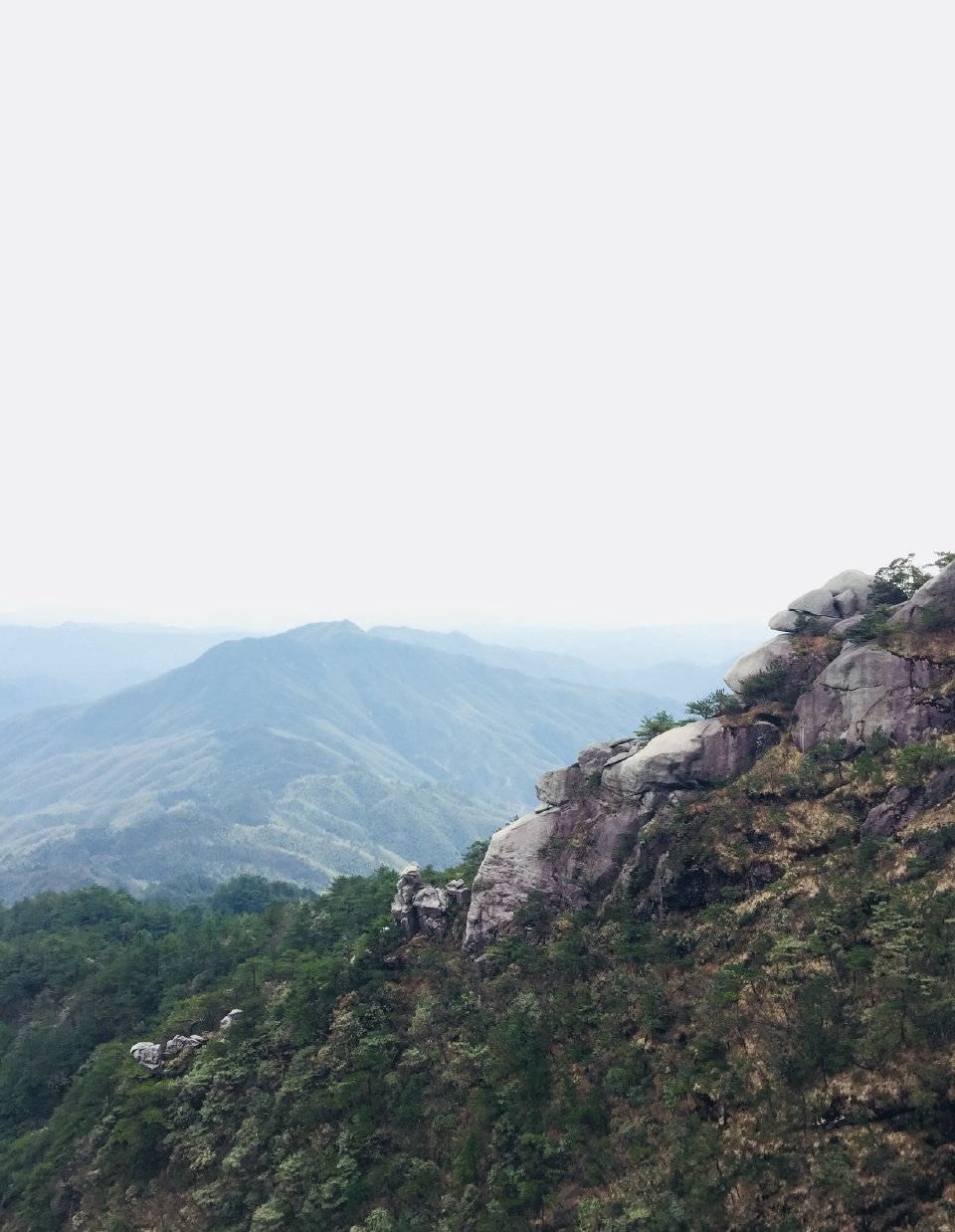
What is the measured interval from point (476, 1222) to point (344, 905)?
27.2 metres

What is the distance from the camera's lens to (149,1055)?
118 feet

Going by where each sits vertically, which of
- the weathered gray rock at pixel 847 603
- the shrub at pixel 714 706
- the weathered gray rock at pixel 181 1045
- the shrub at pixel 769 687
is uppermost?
the weathered gray rock at pixel 847 603

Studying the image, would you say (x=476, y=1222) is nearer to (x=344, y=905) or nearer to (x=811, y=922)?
(x=811, y=922)

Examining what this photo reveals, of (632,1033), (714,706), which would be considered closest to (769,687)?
(714,706)

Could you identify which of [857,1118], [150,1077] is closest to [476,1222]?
[857,1118]

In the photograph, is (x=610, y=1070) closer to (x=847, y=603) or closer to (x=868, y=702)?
(x=868, y=702)

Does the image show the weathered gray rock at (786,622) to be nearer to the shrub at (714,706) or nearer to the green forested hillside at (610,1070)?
the shrub at (714,706)

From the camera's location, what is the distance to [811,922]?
24078 mm

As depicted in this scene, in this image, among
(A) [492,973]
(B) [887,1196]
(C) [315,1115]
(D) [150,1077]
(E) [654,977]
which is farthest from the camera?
(D) [150,1077]

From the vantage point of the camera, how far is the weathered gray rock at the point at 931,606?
30.8 metres

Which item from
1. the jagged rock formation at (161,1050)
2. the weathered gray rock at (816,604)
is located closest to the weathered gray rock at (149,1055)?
the jagged rock formation at (161,1050)

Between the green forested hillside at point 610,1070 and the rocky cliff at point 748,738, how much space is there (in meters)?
0.96

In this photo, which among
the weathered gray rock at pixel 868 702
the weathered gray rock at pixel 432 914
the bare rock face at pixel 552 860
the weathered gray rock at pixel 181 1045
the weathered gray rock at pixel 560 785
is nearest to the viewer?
the weathered gray rock at pixel 868 702

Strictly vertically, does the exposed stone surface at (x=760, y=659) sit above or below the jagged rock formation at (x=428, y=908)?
above
